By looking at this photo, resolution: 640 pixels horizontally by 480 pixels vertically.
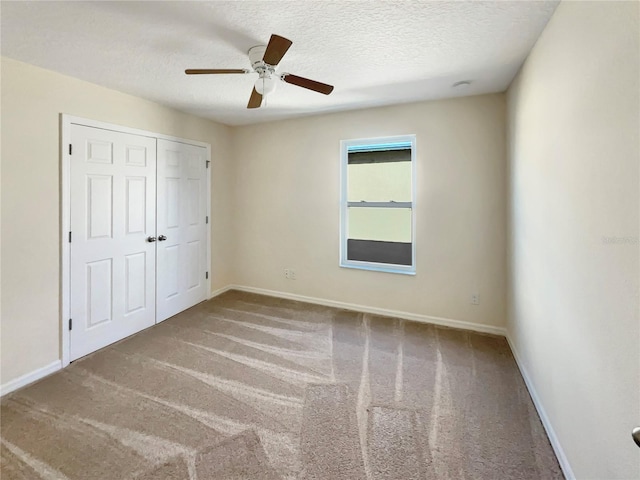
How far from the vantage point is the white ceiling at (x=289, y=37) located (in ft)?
5.45

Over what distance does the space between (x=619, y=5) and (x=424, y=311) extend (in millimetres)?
2908

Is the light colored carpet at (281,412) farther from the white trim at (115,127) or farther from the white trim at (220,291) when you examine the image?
the white trim at (115,127)

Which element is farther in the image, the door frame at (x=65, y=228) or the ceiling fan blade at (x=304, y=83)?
the door frame at (x=65, y=228)

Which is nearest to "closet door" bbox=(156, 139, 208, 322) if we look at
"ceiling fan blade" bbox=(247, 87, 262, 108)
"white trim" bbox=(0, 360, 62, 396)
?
"white trim" bbox=(0, 360, 62, 396)

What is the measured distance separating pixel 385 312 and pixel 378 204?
4.39 ft

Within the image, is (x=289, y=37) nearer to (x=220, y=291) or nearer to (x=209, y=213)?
(x=209, y=213)

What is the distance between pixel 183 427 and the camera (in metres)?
1.83

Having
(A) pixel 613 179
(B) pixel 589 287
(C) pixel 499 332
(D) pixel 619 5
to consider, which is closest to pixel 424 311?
(C) pixel 499 332

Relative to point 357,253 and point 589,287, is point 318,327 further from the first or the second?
point 589,287

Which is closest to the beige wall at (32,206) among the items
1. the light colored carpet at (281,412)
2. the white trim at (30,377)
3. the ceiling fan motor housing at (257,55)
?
the white trim at (30,377)

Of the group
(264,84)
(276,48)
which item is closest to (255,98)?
(264,84)

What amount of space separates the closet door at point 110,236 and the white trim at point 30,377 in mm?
170

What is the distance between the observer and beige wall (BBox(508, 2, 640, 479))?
3.36 feet

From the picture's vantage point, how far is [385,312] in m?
3.62
